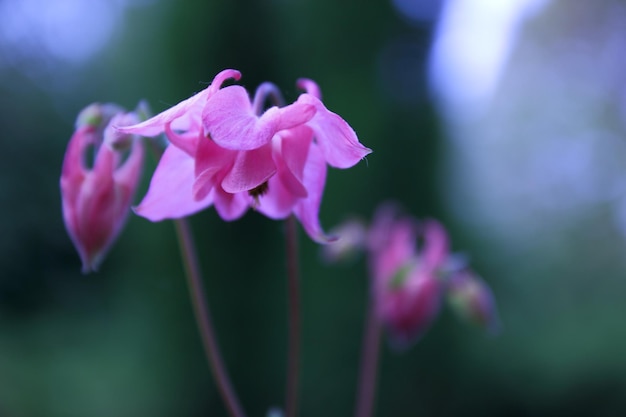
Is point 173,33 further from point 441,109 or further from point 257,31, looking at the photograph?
point 441,109

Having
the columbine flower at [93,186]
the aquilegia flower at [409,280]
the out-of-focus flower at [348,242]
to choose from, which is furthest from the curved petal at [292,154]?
the out-of-focus flower at [348,242]

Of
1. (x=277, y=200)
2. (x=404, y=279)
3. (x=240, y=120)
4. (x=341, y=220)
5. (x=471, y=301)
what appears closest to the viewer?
(x=240, y=120)

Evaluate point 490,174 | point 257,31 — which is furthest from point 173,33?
point 490,174

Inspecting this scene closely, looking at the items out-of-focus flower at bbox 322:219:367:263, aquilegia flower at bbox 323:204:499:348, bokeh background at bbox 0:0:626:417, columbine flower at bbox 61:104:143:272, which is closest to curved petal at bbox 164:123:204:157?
columbine flower at bbox 61:104:143:272

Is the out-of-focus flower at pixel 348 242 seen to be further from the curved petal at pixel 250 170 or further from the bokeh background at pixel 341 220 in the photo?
the bokeh background at pixel 341 220

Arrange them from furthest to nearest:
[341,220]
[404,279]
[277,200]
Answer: [341,220] < [404,279] < [277,200]

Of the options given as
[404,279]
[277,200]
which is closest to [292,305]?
[277,200]

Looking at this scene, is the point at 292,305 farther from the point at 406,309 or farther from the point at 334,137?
the point at 406,309

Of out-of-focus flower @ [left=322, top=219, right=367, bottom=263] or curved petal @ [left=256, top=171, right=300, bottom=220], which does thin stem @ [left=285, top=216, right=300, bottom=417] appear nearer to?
curved petal @ [left=256, top=171, right=300, bottom=220]
